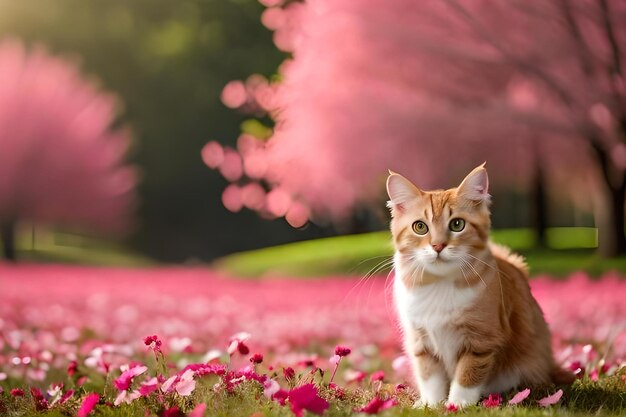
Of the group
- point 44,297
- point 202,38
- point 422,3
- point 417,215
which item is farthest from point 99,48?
point 417,215

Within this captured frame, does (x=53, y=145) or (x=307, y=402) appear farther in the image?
(x=53, y=145)

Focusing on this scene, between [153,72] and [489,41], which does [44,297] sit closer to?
[489,41]

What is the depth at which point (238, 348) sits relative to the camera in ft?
9.25

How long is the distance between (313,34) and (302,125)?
2.87 ft

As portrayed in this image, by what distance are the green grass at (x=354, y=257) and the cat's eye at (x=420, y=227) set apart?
4.41 metres

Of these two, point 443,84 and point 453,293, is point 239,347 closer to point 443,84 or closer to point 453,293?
point 453,293

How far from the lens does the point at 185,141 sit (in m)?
15.4

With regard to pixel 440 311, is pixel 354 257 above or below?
below

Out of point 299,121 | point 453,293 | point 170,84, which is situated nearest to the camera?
point 453,293

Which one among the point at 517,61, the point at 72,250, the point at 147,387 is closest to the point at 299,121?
the point at 517,61

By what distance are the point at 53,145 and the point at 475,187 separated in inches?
491

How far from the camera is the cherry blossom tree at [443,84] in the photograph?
269 inches

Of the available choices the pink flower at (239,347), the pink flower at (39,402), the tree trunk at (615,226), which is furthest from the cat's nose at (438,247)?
the tree trunk at (615,226)

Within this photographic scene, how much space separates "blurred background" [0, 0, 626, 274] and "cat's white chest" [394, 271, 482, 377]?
369 millimetres
